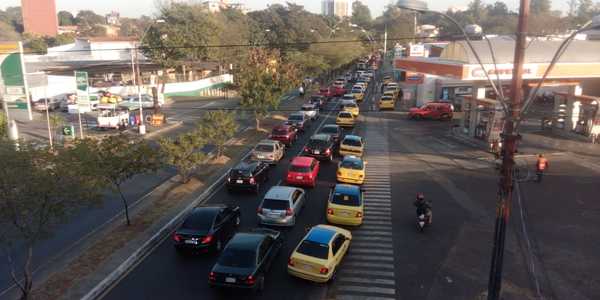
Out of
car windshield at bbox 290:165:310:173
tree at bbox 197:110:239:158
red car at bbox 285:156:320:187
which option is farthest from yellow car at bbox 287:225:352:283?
tree at bbox 197:110:239:158

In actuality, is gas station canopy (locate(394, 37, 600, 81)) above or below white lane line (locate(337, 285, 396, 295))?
above

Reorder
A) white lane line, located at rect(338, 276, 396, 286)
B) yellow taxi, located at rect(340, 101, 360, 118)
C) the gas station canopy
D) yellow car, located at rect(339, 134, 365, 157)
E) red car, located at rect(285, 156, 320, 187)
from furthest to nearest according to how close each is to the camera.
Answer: yellow taxi, located at rect(340, 101, 360, 118) → yellow car, located at rect(339, 134, 365, 157) → the gas station canopy → red car, located at rect(285, 156, 320, 187) → white lane line, located at rect(338, 276, 396, 286)

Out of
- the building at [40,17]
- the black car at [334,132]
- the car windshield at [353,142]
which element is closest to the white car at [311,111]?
the black car at [334,132]

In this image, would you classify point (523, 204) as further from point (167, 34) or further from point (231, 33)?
point (231, 33)

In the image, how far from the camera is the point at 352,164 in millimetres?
24891

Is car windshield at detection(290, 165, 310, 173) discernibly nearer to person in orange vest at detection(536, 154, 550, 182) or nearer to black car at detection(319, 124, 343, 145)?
black car at detection(319, 124, 343, 145)

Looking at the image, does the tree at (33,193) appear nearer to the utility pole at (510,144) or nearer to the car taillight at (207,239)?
the car taillight at (207,239)

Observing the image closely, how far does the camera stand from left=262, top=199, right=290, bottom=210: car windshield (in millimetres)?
18359

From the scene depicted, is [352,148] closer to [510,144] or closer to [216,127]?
[216,127]

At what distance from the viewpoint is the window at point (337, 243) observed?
14587 millimetres

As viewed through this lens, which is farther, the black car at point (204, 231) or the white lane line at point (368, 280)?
the black car at point (204, 231)

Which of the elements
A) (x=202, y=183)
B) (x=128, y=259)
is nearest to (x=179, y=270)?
(x=128, y=259)

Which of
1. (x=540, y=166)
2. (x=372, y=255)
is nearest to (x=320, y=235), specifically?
(x=372, y=255)

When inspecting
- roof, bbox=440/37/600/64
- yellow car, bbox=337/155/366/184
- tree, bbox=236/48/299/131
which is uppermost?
roof, bbox=440/37/600/64
